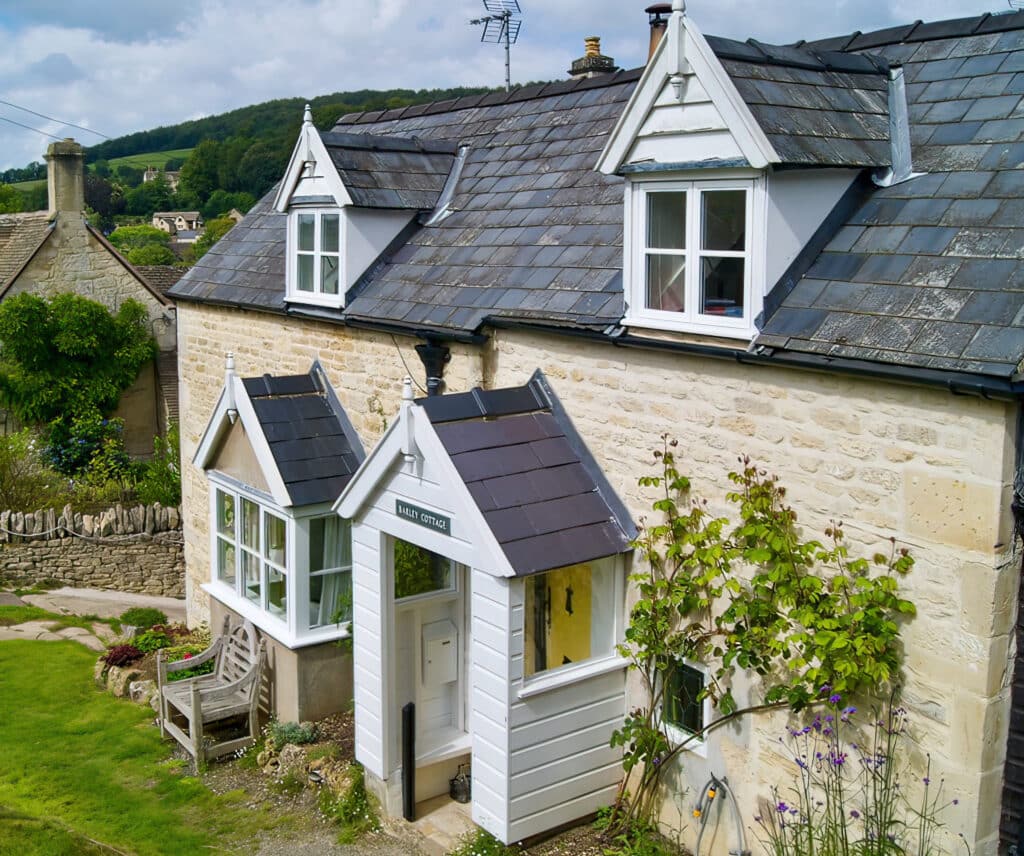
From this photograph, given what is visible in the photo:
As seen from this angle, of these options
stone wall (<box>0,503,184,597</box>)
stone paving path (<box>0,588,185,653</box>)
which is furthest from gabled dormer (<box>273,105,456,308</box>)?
stone wall (<box>0,503,184,597</box>)

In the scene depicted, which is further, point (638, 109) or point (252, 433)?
point (252, 433)

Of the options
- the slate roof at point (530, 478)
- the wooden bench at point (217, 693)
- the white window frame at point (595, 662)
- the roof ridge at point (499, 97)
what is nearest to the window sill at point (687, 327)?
the slate roof at point (530, 478)

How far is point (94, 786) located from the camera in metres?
10.7

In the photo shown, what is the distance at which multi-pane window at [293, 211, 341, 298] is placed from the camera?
40.4 feet

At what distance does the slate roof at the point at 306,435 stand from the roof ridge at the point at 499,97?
3.73 metres

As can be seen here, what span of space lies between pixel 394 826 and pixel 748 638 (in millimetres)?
3918

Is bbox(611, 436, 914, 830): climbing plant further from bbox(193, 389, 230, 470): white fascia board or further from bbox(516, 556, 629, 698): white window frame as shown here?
bbox(193, 389, 230, 470): white fascia board

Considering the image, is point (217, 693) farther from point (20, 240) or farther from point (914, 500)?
point (20, 240)

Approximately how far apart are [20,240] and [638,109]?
23.0 meters

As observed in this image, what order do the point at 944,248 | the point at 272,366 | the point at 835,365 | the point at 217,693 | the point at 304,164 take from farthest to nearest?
the point at 272,366 < the point at 304,164 < the point at 217,693 < the point at 944,248 < the point at 835,365

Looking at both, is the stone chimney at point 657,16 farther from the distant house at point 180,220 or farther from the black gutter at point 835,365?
the distant house at point 180,220

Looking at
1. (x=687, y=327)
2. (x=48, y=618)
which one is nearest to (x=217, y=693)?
(x=687, y=327)

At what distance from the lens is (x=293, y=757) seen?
1064 centimetres

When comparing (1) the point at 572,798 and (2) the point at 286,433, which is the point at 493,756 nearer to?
(1) the point at 572,798
